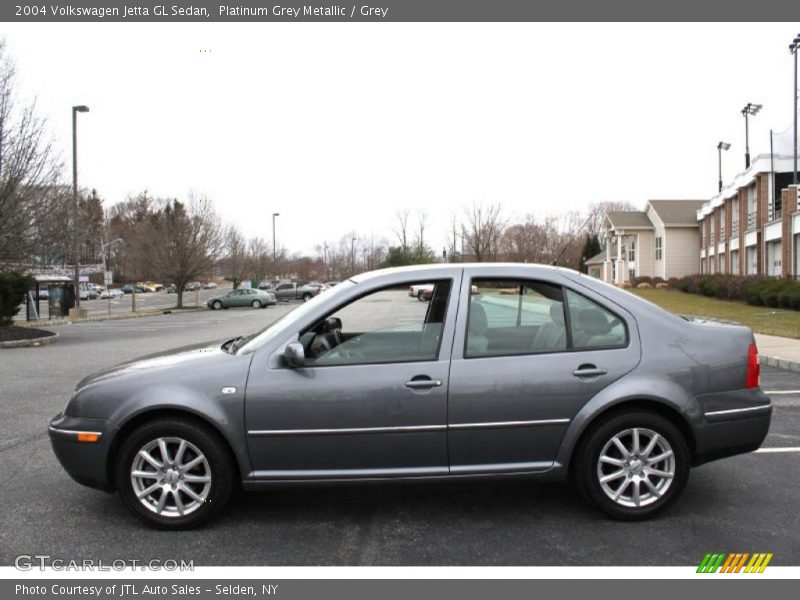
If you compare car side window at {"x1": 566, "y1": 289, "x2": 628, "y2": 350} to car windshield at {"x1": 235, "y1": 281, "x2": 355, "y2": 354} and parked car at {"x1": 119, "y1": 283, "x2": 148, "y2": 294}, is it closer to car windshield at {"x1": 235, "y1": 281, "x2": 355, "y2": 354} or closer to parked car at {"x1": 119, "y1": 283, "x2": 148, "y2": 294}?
car windshield at {"x1": 235, "y1": 281, "x2": 355, "y2": 354}

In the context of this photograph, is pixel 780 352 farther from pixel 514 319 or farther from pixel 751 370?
pixel 514 319

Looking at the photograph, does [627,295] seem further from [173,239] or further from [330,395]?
[173,239]

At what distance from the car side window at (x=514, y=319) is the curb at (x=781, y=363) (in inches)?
322

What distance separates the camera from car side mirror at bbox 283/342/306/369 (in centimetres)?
365

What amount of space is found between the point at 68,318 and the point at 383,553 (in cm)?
2924

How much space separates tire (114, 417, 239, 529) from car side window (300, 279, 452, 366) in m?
0.83

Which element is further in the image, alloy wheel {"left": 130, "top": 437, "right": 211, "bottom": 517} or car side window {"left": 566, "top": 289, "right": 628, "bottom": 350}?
car side window {"left": 566, "top": 289, "right": 628, "bottom": 350}

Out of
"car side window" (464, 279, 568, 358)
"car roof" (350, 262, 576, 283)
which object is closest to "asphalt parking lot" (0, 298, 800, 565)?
"car roof" (350, 262, 576, 283)

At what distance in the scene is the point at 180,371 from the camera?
378cm

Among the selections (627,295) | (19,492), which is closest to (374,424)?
(627,295)

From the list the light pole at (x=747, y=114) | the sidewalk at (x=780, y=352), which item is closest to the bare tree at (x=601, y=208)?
the light pole at (x=747, y=114)

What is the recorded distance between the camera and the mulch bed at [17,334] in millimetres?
16763

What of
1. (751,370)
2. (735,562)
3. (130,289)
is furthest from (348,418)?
(130,289)

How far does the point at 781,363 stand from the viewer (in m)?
10.4
